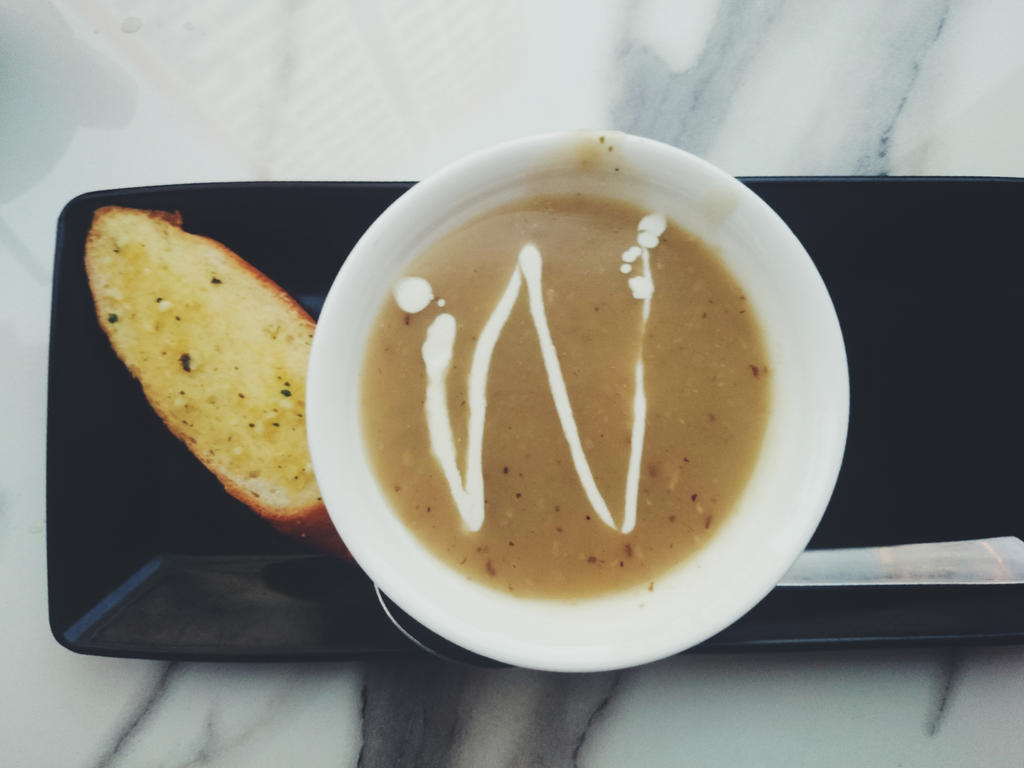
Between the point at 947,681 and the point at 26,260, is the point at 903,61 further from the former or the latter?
the point at 26,260

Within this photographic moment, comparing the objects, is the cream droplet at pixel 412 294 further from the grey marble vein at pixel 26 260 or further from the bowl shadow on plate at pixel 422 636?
the grey marble vein at pixel 26 260

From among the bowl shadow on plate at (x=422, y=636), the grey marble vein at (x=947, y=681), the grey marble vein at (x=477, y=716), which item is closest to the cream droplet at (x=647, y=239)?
the bowl shadow on plate at (x=422, y=636)

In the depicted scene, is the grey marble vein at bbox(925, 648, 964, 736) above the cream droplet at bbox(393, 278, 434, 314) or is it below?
below

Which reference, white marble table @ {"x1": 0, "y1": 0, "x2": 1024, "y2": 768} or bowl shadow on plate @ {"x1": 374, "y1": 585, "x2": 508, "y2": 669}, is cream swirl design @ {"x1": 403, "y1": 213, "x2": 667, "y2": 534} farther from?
white marble table @ {"x1": 0, "y1": 0, "x2": 1024, "y2": 768}

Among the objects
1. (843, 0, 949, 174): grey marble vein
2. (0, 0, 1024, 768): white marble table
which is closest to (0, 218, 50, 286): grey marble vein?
(0, 0, 1024, 768): white marble table

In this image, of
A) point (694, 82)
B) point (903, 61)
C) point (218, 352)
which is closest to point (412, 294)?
point (218, 352)

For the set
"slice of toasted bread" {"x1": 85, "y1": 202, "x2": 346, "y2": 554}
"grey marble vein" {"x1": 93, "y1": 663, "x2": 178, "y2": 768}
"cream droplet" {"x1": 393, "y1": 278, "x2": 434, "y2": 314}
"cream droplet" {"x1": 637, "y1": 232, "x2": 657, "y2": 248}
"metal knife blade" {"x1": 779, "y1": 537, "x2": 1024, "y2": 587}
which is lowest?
"grey marble vein" {"x1": 93, "y1": 663, "x2": 178, "y2": 768}
